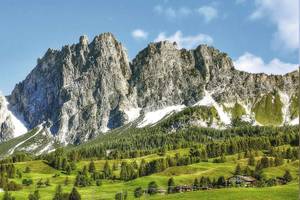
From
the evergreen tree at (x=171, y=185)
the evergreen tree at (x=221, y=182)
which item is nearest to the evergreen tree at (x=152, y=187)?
the evergreen tree at (x=171, y=185)

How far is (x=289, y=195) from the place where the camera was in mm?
102312

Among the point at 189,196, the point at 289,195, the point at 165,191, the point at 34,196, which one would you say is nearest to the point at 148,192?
the point at 165,191

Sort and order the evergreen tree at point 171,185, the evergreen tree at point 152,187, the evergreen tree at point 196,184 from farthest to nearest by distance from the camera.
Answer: the evergreen tree at point 196,184
the evergreen tree at point 171,185
the evergreen tree at point 152,187

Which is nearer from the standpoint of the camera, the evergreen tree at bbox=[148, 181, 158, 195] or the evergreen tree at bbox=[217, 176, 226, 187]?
the evergreen tree at bbox=[148, 181, 158, 195]

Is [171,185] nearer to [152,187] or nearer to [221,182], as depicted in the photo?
[152,187]

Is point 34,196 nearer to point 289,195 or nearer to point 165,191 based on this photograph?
point 165,191

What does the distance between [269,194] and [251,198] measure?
5.68 meters

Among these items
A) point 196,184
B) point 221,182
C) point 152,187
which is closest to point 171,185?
point 152,187

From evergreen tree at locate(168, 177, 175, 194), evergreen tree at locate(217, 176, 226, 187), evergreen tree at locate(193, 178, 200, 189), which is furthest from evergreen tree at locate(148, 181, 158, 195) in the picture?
evergreen tree at locate(217, 176, 226, 187)

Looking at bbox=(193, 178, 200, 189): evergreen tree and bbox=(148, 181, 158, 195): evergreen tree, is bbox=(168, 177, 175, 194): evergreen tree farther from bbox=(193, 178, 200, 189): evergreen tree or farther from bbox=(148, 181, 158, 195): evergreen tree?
bbox=(193, 178, 200, 189): evergreen tree

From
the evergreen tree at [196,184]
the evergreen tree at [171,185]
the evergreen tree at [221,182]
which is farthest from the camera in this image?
the evergreen tree at [221,182]

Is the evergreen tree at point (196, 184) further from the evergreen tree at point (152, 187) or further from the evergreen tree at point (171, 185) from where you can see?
the evergreen tree at point (152, 187)

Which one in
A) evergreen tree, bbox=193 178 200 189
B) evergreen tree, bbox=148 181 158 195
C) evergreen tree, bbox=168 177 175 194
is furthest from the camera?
evergreen tree, bbox=193 178 200 189

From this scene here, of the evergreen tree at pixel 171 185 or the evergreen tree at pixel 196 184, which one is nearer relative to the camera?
the evergreen tree at pixel 171 185
